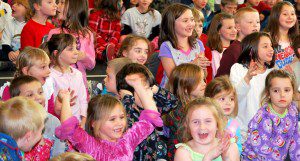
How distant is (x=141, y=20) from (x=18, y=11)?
1.45m

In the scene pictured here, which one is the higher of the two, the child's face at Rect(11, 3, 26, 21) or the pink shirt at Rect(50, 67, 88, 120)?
the child's face at Rect(11, 3, 26, 21)

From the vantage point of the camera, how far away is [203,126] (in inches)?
136

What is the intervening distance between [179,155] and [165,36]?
1894 mm

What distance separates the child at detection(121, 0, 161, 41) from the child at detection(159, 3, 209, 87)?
200cm

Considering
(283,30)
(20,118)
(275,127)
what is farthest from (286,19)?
(20,118)

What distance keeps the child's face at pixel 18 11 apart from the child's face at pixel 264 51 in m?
2.85

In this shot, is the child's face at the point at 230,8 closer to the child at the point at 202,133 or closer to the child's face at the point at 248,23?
the child's face at the point at 248,23

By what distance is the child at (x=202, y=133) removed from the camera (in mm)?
3455

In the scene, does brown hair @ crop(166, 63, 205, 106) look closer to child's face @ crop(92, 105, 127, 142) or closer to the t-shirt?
child's face @ crop(92, 105, 127, 142)

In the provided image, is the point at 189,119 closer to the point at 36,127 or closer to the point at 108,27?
the point at 36,127

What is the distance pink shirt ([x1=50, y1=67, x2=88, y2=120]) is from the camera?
175 inches

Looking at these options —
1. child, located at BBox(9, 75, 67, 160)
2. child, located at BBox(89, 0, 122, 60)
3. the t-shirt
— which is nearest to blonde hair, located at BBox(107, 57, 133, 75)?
child, located at BBox(9, 75, 67, 160)

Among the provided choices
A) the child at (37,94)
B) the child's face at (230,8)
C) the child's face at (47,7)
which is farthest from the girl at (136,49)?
the child's face at (230,8)

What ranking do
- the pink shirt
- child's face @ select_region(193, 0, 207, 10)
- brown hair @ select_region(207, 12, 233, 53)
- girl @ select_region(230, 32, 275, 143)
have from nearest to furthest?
the pink shirt → girl @ select_region(230, 32, 275, 143) → brown hair @ select_region(207, 12, 233, 53) → child's face @ select_region(193, 0, 207, 10)
